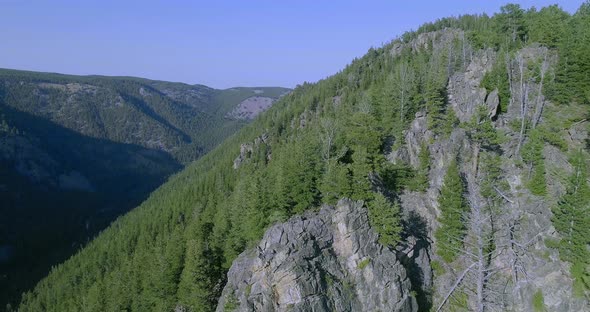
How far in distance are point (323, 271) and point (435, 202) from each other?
2015cm

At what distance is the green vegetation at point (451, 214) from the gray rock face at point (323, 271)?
784 cm

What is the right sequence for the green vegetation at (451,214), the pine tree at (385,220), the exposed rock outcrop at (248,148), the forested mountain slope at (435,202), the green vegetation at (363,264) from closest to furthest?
1. the forested mountain slope at (435,202)
2. the green vegetation at (363,264)
3. the pine tree at (385,220)
4. the green vegetation at (451,214)
5. the exposed rock outcrop at (248,148)

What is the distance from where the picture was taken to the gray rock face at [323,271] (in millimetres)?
45594

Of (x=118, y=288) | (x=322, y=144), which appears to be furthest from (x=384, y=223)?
(x=118, y=288)

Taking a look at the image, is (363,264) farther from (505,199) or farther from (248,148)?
(248,148)

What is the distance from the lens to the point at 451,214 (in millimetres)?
52438

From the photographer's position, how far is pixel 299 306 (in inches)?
1751

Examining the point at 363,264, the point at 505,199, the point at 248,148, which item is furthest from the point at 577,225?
the point at 248,148

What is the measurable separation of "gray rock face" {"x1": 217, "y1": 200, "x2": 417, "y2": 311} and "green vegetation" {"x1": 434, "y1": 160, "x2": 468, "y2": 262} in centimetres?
784

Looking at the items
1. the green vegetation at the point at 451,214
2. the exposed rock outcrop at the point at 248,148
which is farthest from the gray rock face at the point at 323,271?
the exposed rock outcrop at the point at 248,148

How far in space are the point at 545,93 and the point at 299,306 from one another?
2075 inches

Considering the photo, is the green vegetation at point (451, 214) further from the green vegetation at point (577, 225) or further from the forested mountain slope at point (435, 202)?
the green vegetation at point (577, 225)

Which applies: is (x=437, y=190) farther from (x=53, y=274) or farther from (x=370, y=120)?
(x=53, y=274)

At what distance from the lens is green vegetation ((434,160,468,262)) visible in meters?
52.1
